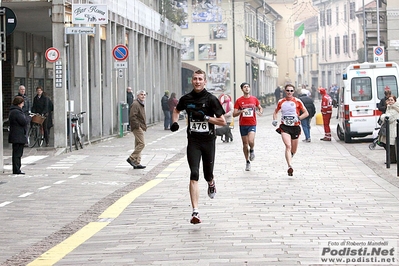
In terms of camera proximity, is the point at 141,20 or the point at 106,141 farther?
the point at 141,20

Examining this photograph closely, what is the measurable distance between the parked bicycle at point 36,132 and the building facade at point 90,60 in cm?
104

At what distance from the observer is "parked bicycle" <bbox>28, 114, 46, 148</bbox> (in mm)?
26391

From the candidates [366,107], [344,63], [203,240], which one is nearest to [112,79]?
[366,107]

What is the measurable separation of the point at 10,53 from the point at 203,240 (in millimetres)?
25775

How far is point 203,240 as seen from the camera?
937 cm

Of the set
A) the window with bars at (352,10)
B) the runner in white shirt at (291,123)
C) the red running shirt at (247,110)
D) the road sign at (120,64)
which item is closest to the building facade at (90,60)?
the road sign at (120,64)

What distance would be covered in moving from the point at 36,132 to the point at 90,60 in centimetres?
491

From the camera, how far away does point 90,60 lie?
31.3m

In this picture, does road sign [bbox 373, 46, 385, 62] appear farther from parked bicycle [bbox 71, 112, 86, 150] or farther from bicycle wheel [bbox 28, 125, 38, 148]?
bicycle wheel [bbox 28, 125, 38, 148]

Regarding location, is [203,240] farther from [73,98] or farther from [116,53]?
[116,53]

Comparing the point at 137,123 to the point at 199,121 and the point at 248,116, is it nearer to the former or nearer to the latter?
the point at 248,116

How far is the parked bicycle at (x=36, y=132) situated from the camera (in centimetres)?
2639

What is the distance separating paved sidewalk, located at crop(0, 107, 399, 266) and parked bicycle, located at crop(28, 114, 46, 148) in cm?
730

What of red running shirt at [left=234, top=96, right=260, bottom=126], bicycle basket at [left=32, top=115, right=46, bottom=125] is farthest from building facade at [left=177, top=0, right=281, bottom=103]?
red running shirt at [left=234, top=96, right=260, bottom=126]
